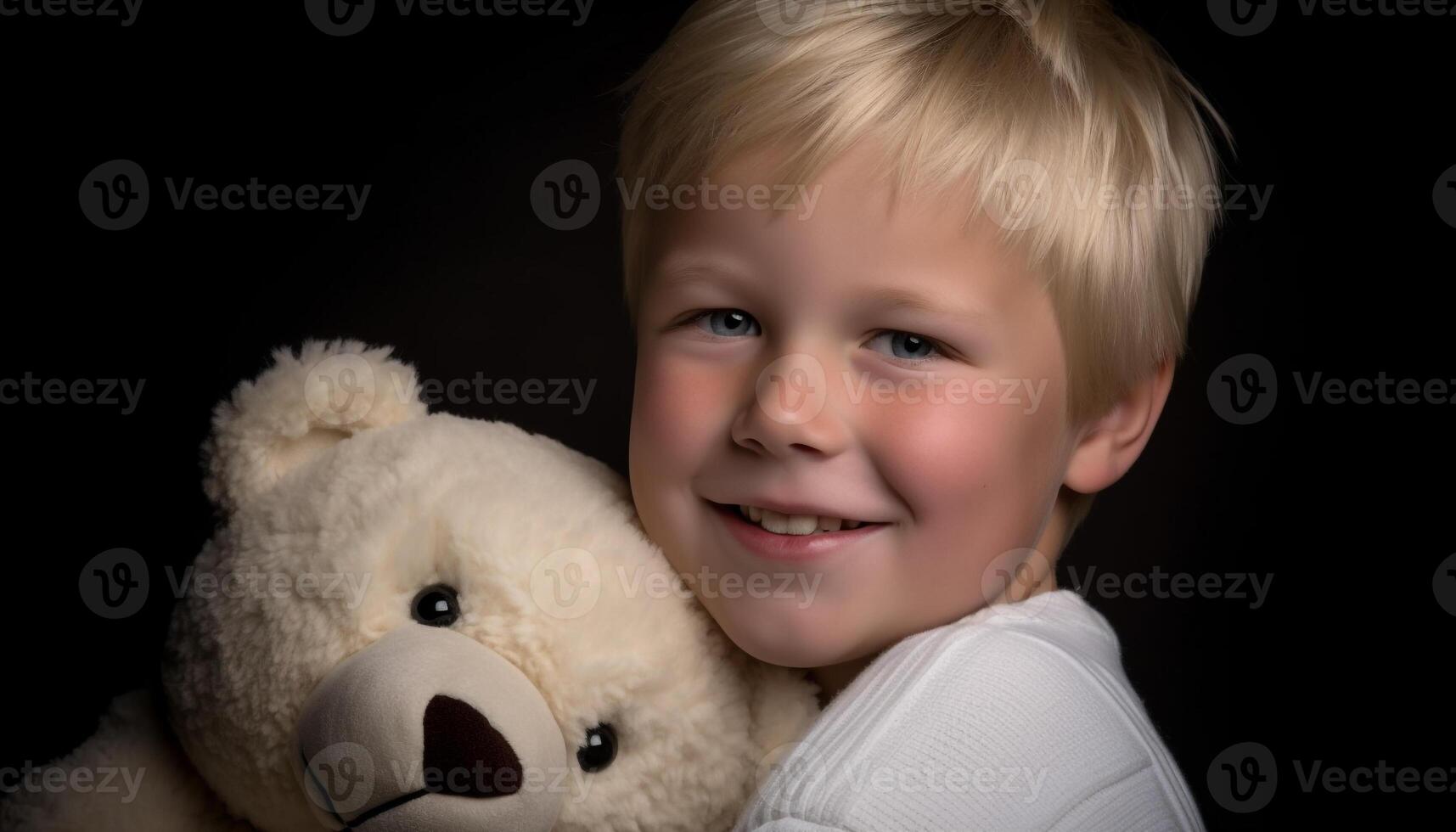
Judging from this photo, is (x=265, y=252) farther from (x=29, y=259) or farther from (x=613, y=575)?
(x=613, y=575)

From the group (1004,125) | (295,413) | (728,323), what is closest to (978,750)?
(728,323)

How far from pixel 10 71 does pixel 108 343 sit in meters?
0.40

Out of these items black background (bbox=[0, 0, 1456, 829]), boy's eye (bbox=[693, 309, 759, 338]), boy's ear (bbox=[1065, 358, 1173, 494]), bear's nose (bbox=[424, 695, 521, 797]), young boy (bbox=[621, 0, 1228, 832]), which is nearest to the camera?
bear's nose (bbox=[424, 695, 521, 797])

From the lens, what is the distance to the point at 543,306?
219 cm

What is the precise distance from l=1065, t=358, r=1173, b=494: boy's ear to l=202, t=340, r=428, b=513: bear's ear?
0.67 metres

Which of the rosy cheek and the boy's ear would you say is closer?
the rosy cheek

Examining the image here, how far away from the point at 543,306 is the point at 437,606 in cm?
113

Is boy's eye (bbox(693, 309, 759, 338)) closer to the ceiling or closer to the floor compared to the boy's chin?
closer to the ceiling

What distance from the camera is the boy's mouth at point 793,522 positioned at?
1265mm

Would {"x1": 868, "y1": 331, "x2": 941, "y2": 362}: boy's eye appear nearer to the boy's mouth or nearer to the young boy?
the young boy

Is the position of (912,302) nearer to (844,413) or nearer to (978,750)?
(844,413)

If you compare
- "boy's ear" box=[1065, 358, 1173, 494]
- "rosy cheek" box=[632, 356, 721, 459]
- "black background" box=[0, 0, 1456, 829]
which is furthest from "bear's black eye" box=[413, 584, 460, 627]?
"black background" box=[0, 0, 1456, 829]

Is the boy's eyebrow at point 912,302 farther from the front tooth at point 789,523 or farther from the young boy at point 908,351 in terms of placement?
the front tooth at point 789,523

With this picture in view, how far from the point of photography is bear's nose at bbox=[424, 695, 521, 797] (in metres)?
1.03
